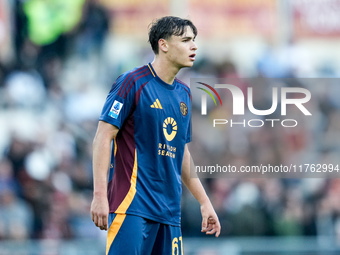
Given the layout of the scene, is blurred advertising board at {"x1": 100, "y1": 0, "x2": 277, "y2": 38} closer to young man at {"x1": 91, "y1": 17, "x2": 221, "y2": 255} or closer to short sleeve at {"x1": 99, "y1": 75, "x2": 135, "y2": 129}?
young man at {"x1": 91, "y1": 17, "x2": 221, "y2": 255}

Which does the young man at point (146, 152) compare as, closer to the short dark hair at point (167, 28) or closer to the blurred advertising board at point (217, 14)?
the short dark hair at point (167, 28)

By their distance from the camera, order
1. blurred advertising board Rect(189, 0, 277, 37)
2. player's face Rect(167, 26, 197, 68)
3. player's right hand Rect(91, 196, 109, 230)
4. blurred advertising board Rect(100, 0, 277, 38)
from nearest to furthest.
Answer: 1. player's right hand Rect(91, 196, 109, 230)
2. player's face Rect(167, 26, 197, 68)
3. blurred advertising board Rect(100, 0, 277, 38)
4. blurred advertising board Rect(189, 0, 277, 37)

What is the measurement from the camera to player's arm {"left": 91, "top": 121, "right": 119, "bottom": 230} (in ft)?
15.3

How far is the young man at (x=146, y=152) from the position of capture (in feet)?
15.9

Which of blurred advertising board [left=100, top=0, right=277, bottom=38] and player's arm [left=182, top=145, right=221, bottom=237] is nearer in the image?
player's arm [left=182, top=145, right=221, bottom=237]

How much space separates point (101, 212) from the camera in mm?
4645

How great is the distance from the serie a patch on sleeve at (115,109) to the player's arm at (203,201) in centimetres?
79

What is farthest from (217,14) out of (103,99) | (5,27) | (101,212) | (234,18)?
(101,212)

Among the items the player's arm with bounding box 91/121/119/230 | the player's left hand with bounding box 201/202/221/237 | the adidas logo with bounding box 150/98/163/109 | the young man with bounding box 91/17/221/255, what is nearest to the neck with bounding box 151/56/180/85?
the young man with bounding box 91/17/221/255

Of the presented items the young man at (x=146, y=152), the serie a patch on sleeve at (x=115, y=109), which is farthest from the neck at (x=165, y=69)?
the serie a patch on sleeve at (x=115, y=109)

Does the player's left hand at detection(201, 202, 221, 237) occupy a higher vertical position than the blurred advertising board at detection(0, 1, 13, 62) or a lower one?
lower

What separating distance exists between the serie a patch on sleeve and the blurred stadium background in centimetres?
541

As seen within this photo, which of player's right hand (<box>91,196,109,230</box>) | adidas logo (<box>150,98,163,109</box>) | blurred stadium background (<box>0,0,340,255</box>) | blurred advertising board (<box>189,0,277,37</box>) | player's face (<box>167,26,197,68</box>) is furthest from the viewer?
blurred advertising board (<box>189,0,277,37</box>)

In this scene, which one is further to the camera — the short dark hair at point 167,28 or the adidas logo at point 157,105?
the short dark hair at point 167,28
